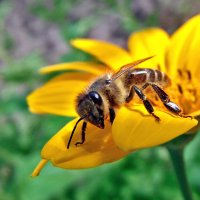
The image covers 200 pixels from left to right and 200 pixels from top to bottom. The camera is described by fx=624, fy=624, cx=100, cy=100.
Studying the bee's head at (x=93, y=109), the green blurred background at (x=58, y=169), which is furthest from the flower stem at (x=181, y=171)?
the green blurred background at (x=58, y=169)

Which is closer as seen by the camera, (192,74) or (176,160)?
(176,160)

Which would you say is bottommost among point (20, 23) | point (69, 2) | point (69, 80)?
point (20, 23)

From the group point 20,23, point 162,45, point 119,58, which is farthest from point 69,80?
point 20,23

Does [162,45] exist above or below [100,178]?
above

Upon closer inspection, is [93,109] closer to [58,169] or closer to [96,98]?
[96,98]

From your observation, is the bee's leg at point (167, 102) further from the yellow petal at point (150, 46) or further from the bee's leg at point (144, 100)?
the yellow petal at point (150, 46)

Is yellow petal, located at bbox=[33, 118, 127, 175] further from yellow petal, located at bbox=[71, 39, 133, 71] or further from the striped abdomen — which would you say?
yellow petal, located at bbox=[71, 39, 133, 71]

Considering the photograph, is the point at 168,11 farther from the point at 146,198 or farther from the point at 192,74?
the point at 192,74

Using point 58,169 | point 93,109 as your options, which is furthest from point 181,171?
point 58,169
